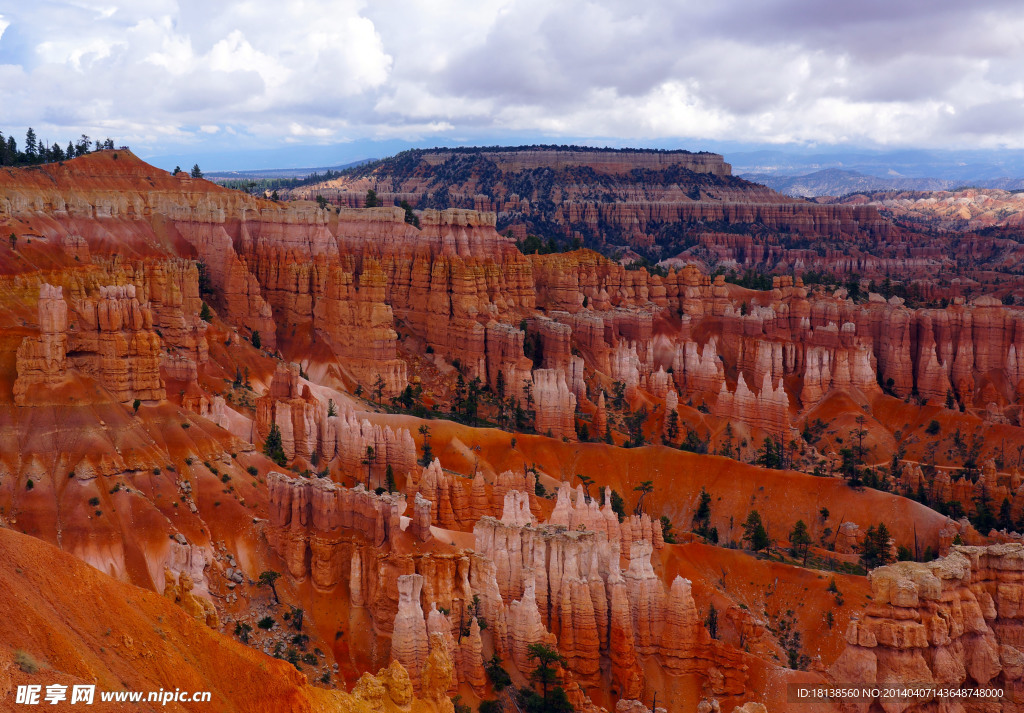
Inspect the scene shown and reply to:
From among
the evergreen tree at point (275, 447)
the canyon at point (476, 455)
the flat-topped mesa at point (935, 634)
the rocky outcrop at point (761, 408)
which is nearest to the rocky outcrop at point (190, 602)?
the canyon at point (476, 455)

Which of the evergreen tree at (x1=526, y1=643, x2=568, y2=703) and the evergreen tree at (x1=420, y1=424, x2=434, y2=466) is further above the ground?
the evergreen tree at (x1=420, y1=424, x2=434, y2=466)

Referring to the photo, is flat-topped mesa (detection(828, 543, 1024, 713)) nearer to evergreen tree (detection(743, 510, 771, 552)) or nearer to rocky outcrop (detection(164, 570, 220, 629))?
rocky outcrop (detection(164, 570, 220, 629))

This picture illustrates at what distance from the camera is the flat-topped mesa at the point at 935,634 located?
34.7 metres

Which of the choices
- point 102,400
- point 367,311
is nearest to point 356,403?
point 367,311

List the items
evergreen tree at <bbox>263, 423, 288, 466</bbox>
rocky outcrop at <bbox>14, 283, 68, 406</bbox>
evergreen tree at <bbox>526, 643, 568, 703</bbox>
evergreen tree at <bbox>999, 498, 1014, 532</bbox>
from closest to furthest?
evergreen tree at <bbox>526, 643, 568, 703</bbox> → rocky outcrop at <bbox>14, 283, 68, 406</bbox> → evergreen tree at <bbox>263, 423, 288, 466</bbox> → evergreen tree at <bbox>999, 498, 1014, 532</bbox>

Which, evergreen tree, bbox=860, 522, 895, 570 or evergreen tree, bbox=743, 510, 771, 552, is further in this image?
evergreen tree, bbox=860, 522, 895, 570

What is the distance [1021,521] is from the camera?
235ft

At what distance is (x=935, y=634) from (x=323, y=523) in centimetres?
2834

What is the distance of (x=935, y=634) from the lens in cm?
3481

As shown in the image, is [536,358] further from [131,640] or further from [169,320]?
[131,640]

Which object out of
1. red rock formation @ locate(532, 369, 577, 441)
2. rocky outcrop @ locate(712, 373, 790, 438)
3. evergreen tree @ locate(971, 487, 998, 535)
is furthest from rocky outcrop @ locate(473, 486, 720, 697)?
rocky outcrop @ locate(712, 373, 790, 438)

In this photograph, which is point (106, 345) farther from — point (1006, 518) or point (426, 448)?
point (1006, 518)

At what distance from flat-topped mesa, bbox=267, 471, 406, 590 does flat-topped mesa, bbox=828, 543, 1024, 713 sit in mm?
21842

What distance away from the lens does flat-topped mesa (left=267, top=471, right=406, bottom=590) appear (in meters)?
46.4
